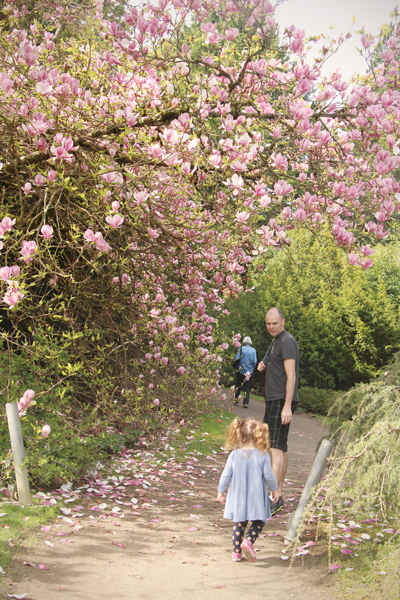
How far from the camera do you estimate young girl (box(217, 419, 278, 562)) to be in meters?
3.72

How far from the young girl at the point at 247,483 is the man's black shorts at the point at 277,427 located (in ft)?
2.77

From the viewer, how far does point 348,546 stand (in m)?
3.96

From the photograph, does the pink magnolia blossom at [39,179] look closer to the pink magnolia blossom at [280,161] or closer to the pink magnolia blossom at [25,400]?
the pink magnolia blossom at [25,400]

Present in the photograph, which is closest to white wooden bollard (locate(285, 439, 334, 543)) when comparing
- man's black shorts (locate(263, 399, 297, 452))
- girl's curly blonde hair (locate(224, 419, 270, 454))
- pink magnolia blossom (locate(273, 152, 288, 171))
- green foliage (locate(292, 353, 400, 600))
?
green foliage (locate(292, 353, 400, 600))

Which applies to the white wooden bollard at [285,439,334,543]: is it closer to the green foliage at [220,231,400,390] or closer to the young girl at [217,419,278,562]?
the young girl at [217,419,278,562]

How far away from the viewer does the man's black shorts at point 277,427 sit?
4699 millimetres

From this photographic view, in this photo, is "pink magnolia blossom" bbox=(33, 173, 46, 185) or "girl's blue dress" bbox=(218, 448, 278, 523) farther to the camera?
"pink magnolia blossom" bbox=(33, 173, 46, 185)

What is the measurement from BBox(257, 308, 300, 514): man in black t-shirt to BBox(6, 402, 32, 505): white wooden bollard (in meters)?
2.12

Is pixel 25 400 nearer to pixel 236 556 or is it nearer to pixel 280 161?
pixel 236 556

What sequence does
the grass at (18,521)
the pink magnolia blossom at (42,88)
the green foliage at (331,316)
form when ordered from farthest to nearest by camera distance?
the green foliage at (331,316) < the pink magnolia blossom at (42,88) < the grass at (18,521)

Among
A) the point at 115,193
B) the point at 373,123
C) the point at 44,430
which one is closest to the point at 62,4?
the point at 115,193

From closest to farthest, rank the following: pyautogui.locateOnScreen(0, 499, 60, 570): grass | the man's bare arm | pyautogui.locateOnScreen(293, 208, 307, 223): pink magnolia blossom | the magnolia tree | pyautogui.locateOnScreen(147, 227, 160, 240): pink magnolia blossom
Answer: pyautogui.locateOnScreen(0, 499, 60, 570): grass → the magnolia tree → pyautogui.locateOnScreen(293, 208, 307, 223): pink magnolia blossom → the man's bare arm → pyautogui.locateOnScreen(147, 227, 160, 240): pink magnolia blossom

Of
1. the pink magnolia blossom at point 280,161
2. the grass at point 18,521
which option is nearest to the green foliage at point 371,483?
the pink magnolia blossom at point 280,161

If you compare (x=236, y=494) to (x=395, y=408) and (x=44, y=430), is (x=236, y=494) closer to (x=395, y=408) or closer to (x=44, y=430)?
(x=395, y=408)
